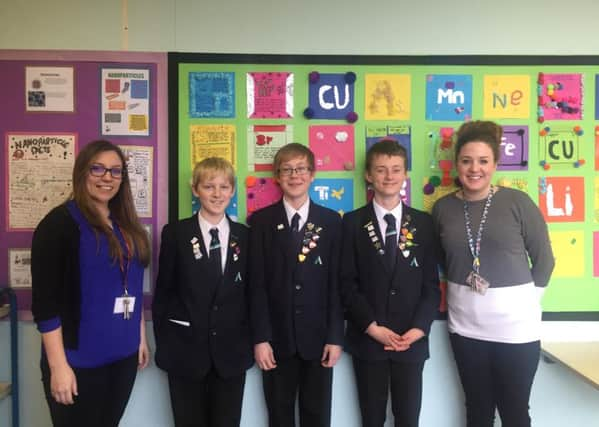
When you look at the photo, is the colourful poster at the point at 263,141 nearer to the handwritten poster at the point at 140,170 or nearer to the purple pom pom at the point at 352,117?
the purple pom pom at the point at 352,117

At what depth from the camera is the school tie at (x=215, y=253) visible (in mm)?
1778

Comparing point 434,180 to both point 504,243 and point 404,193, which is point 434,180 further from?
point 504,243

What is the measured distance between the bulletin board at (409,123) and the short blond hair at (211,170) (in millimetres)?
170

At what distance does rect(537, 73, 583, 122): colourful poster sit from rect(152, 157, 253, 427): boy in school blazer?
1652 millimetres

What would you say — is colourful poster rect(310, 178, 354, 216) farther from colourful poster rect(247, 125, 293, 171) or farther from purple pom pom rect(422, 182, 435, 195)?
purple pom pom rect(422, 182, 435, 195)

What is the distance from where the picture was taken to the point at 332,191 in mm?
2070

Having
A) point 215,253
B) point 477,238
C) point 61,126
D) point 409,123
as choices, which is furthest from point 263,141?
point 477,238

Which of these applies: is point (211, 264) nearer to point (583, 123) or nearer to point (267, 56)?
point (267, 56)

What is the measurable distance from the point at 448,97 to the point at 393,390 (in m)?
1.46

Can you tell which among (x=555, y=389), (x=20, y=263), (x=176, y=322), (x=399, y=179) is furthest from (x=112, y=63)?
(x=555, y=389)

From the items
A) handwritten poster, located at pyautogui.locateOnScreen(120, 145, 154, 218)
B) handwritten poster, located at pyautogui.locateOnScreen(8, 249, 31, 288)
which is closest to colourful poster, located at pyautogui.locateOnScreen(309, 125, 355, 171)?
handwritten poster, located at pyautogui.locateOnScreen(120, 145, 154, 218)

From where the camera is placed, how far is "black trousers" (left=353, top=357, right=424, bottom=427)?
1.84 m

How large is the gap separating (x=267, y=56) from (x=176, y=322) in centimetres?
135

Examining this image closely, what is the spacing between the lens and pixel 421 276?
1865mm
